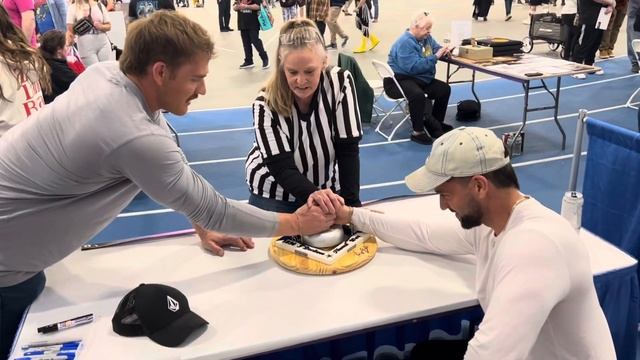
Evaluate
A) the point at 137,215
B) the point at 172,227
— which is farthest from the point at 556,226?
the point at 137,215

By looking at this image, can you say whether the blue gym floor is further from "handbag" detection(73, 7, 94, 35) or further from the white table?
the white table

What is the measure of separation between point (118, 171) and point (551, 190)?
3738 mm

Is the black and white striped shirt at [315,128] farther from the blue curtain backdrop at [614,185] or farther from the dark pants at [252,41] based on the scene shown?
the dark pants at [252,41]

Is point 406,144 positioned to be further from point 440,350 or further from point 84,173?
point 84,173

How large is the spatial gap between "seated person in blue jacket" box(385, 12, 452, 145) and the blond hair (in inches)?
168

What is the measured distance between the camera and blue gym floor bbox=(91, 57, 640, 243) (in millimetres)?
4352

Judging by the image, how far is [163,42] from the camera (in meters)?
1.51

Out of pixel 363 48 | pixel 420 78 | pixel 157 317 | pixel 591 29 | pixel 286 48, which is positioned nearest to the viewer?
pixel 157 317

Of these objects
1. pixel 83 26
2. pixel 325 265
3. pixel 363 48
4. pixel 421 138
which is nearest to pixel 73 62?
pixel 83 26

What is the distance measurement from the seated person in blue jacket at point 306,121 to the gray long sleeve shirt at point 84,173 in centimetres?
58

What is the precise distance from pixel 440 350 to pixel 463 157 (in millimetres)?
830

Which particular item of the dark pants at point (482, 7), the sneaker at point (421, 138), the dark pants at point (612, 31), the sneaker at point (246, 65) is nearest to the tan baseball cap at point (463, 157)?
the sneaker at point (421, 138)

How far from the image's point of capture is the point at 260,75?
8617mm

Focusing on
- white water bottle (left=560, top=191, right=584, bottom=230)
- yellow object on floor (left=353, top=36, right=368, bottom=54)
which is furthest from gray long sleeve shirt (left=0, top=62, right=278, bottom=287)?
yellow object on floor (left=353, top=36, right=368, bottom=54)
